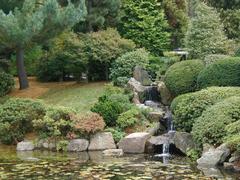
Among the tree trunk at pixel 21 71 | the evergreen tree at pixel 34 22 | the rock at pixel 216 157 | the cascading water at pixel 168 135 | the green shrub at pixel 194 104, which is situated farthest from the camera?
the tree trunk at pixel 21 71

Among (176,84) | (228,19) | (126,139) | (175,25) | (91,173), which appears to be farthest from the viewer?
(175,25)

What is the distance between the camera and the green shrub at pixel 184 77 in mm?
19703

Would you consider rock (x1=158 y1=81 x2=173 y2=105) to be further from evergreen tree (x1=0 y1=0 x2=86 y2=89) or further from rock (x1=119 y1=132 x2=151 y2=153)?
evergreen tree (x1=0 y1=0 x2=86 y2=89)

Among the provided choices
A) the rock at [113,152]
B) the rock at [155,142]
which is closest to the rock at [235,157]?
the rock at [155,142]

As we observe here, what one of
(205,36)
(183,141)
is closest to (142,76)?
(205,36)

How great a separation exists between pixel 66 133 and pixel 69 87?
7.34m

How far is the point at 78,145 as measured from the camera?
17.4 metres

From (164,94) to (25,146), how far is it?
5.75 meters

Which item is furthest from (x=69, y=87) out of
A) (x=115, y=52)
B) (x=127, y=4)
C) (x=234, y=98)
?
(x=234, y=98)

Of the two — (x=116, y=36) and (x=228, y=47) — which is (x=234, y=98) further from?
(x=116, y=36)

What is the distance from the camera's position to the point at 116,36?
24.8 meters

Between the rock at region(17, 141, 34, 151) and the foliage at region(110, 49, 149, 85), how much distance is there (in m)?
6.17

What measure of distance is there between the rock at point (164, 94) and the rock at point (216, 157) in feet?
21.2

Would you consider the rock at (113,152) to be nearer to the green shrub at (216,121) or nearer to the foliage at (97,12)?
the green shrub at (216,121)
